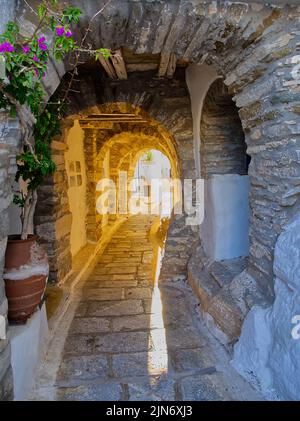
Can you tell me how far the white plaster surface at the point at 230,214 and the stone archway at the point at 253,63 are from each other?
821 millimetres

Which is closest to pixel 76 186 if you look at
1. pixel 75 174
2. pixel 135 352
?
pixel 75 174

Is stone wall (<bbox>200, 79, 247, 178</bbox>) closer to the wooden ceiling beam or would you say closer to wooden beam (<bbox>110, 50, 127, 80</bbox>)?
the wooden ceiling beam

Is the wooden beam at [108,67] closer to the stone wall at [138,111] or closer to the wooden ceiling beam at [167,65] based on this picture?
the stone wall at [138,111]

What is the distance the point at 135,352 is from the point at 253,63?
92.5 inches

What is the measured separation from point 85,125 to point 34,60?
15.4ft

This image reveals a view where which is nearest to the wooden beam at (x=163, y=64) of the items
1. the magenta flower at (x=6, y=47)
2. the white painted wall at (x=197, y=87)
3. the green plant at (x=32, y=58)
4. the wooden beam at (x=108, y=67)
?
the white painted wall at (x=197, y=87)

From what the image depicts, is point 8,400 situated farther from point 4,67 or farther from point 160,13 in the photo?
point 160,13

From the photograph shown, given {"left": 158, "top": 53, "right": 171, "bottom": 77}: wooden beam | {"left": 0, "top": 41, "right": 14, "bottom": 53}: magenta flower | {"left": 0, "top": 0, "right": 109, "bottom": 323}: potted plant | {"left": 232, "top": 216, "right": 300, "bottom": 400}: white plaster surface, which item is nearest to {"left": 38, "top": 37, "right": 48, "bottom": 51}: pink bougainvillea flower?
{"left": 0, "top": 0, "right": 109, "bottom": 323}: potted plant

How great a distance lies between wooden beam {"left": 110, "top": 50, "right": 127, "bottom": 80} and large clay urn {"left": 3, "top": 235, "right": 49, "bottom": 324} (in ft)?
6.87

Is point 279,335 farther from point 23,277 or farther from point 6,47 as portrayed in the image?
point 6,47

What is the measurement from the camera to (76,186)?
6020 mm

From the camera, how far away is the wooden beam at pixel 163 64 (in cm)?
353

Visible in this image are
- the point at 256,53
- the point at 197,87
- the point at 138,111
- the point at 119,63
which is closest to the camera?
the point at 256,53

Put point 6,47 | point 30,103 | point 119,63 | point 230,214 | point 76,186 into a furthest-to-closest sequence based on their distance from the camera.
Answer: point 76,186
point 119,63
point 230,214
point 30,103
point 6,47
